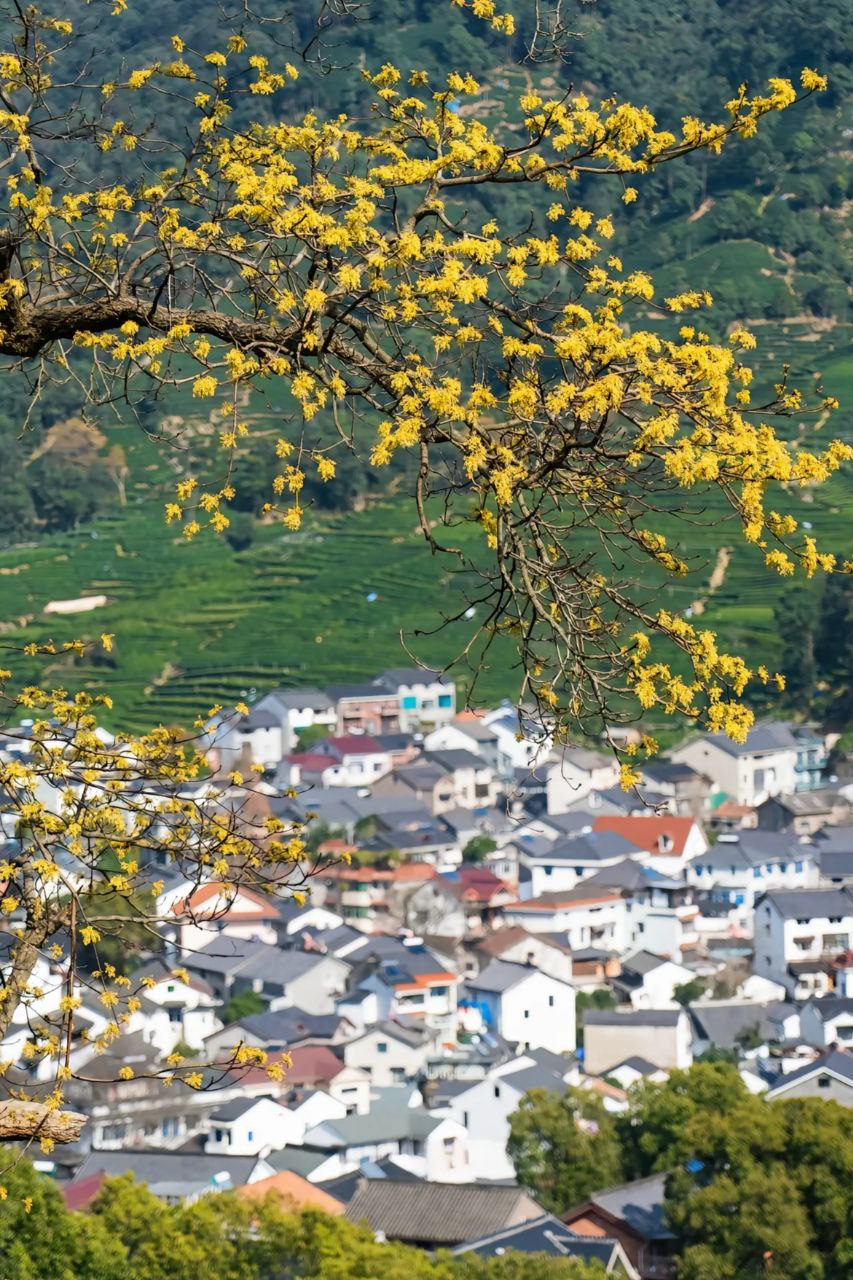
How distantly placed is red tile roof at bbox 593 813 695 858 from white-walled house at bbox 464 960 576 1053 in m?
10.1

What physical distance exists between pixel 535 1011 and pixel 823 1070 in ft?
23.4

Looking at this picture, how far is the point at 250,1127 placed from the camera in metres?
31.5

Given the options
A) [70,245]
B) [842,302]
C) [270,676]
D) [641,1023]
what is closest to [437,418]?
[70,245]

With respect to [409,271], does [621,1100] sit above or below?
below

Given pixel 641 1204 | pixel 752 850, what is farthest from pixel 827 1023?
pixel 641 1204

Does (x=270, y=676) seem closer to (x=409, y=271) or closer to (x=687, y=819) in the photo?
(x=687, y=819)

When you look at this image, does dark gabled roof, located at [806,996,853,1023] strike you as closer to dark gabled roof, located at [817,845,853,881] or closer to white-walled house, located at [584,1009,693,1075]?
white-walled house, located at [584,1009,693,1075]

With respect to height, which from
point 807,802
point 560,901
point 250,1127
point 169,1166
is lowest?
point 807,802

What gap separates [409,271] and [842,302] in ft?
267

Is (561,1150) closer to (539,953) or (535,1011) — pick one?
(535,1011)

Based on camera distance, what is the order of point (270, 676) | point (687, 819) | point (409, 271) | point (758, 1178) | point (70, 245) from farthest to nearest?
1. point (270, 676)
2. point (687, 819)
3. point (758, 1178)
4. point (70, 245)
5. point (409, 271)

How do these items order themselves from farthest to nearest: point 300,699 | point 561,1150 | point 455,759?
point 300,699 < point 455,759 < point 561,1150

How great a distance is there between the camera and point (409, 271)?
464 centimetres

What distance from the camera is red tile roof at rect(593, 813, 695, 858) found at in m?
48.4
